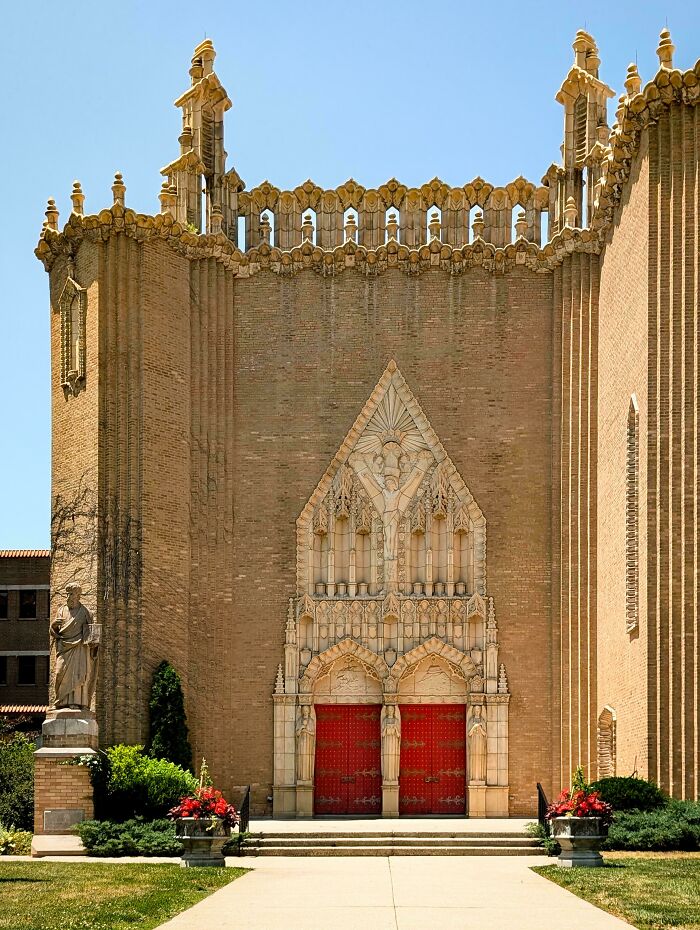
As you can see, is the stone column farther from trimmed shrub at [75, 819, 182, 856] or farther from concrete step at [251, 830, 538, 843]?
trimmed shrub at [75, 819, 182, 856]

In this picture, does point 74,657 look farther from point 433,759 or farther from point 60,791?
point 433,759

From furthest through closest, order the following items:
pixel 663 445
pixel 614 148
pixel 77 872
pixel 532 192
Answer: pixel 532 192
pixel 614 148
pixel 663 445
pixel 77 872

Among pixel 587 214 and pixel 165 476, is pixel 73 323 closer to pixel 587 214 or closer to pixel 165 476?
pixel 165 476

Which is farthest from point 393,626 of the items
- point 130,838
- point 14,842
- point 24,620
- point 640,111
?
point 24,620

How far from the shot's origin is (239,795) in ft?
109

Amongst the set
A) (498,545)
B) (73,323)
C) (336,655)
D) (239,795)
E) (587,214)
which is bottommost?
(239,795)

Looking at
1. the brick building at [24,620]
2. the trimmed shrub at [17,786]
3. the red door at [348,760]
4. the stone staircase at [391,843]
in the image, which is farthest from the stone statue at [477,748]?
the brick building at [24,620]

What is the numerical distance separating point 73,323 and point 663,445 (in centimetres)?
1320

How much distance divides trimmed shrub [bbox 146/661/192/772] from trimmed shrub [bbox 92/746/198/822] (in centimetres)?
157

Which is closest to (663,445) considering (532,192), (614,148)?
(614,148)

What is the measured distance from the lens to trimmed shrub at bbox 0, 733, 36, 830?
3131 centimetres

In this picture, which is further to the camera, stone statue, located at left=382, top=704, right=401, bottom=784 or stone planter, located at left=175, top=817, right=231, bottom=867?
stone statue, located at left=382, top=704, right=401, bottom=784

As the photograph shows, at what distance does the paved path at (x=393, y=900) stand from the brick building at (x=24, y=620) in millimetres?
26511

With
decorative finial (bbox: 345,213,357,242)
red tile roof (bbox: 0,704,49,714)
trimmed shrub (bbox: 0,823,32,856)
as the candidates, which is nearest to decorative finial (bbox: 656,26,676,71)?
decorative finial (bbox: 345,213,357,242)
